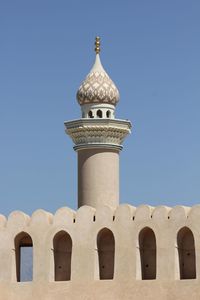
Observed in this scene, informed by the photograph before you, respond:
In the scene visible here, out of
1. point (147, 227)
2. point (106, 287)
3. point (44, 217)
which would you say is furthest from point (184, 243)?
point (44, 217)

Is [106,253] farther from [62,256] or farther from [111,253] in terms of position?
[62,256]

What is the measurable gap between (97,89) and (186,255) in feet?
25.0

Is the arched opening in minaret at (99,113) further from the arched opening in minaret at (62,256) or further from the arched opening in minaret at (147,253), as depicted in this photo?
the arched opening in minaret at (147,253)

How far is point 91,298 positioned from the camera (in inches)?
1029

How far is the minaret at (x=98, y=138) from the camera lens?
96.3ft

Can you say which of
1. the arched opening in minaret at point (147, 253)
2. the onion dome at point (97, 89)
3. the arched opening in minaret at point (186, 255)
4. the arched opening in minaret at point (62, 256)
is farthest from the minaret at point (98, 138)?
the arched opening in minaret at point (186, 255)

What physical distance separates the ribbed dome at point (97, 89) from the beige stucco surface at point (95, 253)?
4.90 meters

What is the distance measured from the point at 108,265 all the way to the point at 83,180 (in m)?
3.83

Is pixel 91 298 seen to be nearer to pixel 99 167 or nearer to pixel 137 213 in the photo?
pixel 137 213

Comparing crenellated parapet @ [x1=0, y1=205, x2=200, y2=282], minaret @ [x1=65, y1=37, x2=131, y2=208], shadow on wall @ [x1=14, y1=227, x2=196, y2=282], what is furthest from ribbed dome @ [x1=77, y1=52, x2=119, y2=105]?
shadow on wall @ [x1=14, y1=227, x2=196, y2=282]

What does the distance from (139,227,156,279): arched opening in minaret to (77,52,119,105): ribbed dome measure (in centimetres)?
627

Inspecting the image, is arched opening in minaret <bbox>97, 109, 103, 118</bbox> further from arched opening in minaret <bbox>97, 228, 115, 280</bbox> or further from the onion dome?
arched opening in minaret <bbox>97, 228, 115, 280</bbox>

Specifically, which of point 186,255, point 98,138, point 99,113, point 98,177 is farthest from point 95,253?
point 99,113

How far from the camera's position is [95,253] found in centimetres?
2644
